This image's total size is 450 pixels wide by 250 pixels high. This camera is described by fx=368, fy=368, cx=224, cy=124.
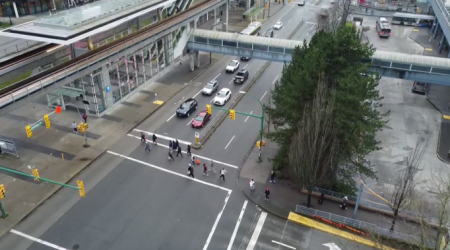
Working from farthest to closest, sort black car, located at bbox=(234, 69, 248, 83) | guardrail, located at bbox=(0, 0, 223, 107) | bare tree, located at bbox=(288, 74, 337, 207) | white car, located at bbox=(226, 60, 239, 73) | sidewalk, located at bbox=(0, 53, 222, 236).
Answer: white car, located at bbox=(226, 60, 239, 73), black car, located at bbox=(234, 69, 248, 83), guardrail, located at bbox=(0, 0, 223, 107), sidewalk, located at bbox=(0, 53, 222, 236), bare tree, located at bbox=(288, 74, 337, 207)

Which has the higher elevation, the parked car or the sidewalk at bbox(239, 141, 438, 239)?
the parked car

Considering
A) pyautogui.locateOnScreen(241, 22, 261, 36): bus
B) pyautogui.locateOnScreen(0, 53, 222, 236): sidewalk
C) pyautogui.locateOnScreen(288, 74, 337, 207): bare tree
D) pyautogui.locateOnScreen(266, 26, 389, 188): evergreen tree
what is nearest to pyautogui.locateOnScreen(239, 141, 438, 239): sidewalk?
pyautogui.locateOnScreen(266, 26, 389, 188): evergreen tree

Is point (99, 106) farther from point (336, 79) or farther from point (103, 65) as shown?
point (336, 79)

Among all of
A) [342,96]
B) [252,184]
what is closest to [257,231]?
[252,184]

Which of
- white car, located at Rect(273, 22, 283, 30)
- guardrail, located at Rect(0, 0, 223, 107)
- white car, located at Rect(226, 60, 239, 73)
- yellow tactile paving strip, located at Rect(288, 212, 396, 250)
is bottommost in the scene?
Answer: yellow tactile paving strip, located at Rect(288, 212, 396, 250)

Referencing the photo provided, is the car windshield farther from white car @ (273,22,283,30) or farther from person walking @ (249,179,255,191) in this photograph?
white car @ (273,22,283,30)

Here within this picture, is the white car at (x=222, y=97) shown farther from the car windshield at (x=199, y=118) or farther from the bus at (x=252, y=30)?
the bus at (x=252, y=30)

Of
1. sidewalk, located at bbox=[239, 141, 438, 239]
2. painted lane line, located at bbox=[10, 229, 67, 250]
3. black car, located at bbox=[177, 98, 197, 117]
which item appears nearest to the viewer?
painted lane line, located at bbox=[10, 229, 67, 250]
